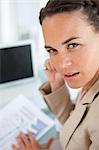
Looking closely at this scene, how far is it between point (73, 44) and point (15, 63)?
0.69 m

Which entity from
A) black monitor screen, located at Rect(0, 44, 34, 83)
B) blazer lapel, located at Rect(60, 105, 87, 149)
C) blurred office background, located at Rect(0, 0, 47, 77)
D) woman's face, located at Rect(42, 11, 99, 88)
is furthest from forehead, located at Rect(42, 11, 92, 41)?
blurred office background, located at Rect(0, 0, 47, 77)

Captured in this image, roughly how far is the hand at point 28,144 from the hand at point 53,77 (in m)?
0.20

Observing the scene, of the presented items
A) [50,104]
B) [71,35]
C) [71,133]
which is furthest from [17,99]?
[71,35]

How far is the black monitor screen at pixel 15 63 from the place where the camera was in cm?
134

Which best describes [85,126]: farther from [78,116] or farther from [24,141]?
[24,141]

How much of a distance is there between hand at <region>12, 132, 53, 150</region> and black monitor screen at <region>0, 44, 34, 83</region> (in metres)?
0.42

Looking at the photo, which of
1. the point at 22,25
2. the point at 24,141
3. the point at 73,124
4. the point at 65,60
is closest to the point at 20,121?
the point at 24,141

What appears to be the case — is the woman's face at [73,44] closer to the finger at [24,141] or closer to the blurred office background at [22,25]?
the finger at [24,141]

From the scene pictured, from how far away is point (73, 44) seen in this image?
27.4 inches

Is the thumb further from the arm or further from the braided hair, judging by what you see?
the braided hair

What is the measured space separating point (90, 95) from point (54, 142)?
0.30 meters

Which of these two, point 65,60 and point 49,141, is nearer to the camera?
point 65,60

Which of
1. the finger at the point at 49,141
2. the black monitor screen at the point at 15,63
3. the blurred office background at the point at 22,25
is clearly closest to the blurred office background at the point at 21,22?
the blurred office background at the point at 22,25

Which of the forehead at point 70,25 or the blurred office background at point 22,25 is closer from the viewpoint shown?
the forehead at point 70,25
